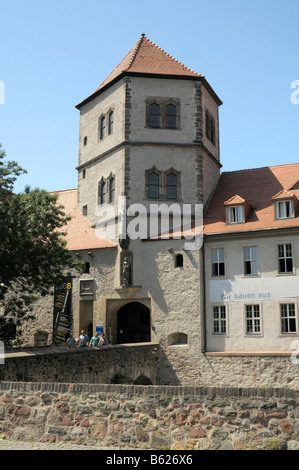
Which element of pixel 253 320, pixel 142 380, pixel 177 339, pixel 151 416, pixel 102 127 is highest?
pixel 102 127

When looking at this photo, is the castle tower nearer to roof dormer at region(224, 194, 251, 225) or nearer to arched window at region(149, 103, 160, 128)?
arched window at region(149, 103, 160, 128)

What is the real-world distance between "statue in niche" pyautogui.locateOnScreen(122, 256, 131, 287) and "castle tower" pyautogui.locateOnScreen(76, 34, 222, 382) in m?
0.05

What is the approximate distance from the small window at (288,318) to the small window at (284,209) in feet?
13.4

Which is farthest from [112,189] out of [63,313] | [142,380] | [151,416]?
[151,416]

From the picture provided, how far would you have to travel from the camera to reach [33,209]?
770 inches

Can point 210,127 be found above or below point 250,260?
above

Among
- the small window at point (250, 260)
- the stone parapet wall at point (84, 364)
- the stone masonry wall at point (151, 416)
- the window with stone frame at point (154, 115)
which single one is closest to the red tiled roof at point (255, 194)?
the small window at point (250, 260)

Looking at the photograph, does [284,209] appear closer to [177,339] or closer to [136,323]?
[177,339]

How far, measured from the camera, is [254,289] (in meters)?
22.5

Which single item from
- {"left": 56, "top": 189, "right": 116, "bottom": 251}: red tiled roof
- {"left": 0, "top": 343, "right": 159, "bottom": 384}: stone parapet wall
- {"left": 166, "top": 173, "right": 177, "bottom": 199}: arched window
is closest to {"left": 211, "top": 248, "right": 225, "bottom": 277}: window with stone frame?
{"left": 166, "top": 173, "right": 177, "bottom": 199}: arched window

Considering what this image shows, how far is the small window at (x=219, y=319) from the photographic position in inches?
909

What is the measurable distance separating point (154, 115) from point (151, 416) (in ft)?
69.6

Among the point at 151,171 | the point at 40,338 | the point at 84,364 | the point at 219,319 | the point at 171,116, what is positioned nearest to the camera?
the point at 84,364
